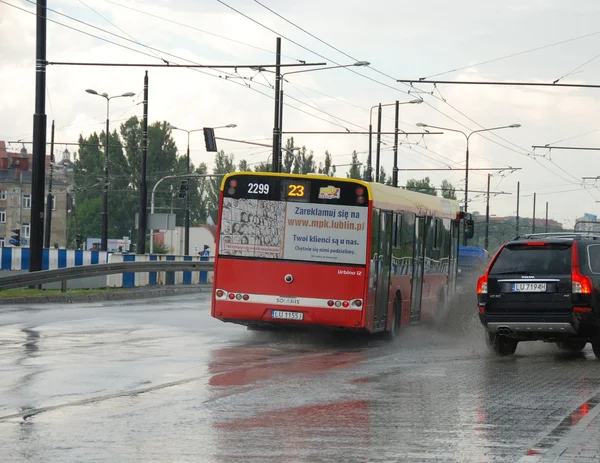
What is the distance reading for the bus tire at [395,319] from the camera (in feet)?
73.5

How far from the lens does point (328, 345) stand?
20984 mm

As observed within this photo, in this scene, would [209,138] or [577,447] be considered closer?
[577,447]

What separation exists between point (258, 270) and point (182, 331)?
116 inches

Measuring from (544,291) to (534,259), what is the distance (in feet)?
1.73

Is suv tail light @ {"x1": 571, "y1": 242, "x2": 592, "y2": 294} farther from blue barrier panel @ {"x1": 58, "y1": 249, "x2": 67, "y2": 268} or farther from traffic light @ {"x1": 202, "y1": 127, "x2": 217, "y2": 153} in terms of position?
traffic light @ {"x1": 202, "y1": 127, "x2": 217, "y2": 153}

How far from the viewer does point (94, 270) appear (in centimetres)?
3466

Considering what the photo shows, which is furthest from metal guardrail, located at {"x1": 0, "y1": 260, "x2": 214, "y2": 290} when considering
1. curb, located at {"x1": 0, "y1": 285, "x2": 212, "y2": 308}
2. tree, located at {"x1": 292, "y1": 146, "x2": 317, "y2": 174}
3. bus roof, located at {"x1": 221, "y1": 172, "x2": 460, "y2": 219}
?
tree, located at {"x1": 292, "y1": 146, "x2": 317, "y2": 174}

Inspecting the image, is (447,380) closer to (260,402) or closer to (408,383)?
(408,383)

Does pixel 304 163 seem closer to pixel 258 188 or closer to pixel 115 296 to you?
pixel 115 296

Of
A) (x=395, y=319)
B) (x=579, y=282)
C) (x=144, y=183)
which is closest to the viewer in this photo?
(x=579, y=282)

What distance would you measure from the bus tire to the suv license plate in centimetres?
463

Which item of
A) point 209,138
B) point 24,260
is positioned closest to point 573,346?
point 24,260

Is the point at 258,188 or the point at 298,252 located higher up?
the point at 258,188

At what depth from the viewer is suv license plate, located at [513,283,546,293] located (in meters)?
17.7
